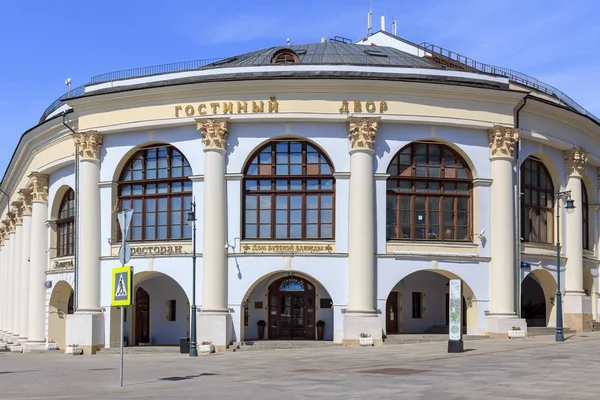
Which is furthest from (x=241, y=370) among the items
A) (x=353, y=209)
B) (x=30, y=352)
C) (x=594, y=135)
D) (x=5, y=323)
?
(x=5, y=323)

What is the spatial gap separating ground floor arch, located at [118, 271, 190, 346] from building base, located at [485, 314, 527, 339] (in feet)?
49.3

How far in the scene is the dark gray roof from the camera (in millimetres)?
48094

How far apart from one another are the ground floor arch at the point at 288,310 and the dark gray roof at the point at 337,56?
11.4 metres

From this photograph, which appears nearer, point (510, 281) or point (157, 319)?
point (510, 281)

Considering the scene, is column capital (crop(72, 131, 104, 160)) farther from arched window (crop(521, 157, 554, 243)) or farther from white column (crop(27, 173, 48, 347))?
arched window (crop(521, 157, 554, 243))

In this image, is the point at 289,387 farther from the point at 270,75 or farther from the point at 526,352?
the point at 270,75

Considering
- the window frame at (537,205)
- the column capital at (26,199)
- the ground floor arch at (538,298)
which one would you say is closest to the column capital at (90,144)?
the column capital at (26,199)

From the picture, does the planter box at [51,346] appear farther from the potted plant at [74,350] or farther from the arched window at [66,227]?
the potted plant at [74,350]

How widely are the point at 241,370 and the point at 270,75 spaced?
57.2 ft

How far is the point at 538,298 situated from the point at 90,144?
26234 mm

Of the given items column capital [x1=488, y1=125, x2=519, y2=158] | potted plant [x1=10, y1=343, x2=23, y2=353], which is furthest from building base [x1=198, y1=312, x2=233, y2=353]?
potted plant [x1=10, y1=343, x2=23, y2=353]

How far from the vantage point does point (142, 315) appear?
157 feet

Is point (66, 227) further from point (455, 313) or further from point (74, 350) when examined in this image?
point (455, 313)

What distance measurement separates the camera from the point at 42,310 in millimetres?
53812
